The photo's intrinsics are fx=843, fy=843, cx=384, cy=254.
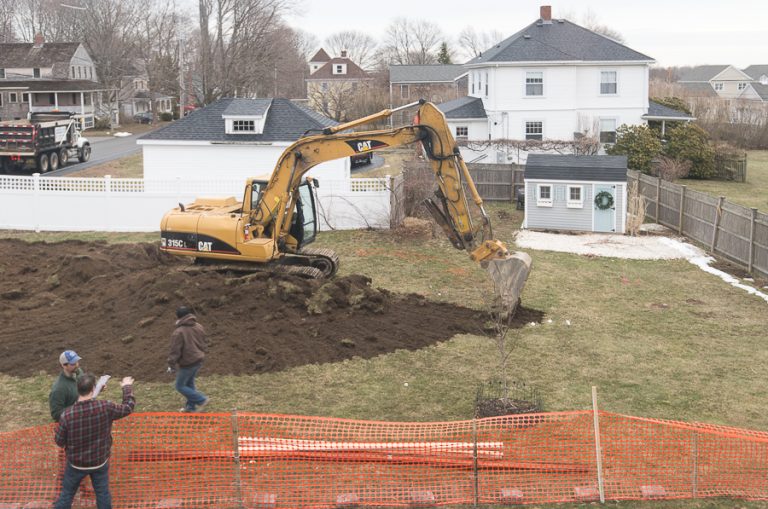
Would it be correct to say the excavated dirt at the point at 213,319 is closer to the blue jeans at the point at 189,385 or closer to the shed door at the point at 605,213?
the blue jeans at the point at 189,385

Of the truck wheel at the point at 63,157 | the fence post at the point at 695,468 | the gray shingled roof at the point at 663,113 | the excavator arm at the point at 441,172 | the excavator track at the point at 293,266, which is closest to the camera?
the fence post at the point at 695,468

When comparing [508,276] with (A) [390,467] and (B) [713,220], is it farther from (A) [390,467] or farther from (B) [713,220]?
(B) [713,220]

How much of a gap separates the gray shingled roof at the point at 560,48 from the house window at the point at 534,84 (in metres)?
0.76

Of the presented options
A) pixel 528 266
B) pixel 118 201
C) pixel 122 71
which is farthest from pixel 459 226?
pixel 122 71

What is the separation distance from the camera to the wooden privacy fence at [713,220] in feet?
69.2

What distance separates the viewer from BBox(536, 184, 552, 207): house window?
2695 centimetres

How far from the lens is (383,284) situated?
771 inches

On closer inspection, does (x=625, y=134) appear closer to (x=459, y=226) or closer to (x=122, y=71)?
(x=459, y=226)

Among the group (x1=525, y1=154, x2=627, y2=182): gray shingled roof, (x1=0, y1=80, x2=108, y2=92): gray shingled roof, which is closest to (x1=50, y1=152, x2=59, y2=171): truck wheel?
(x1=525, y1=154, x2=627, y2=182): gray shingled roof

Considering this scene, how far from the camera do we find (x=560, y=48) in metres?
43.7

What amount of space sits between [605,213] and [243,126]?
13.0m

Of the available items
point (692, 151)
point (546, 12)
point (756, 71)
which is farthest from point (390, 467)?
point (756, 71)

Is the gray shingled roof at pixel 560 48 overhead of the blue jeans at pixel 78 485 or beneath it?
overhead

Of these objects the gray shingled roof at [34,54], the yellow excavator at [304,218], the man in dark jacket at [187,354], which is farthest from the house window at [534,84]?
the gray shingled roof at [34,54]
